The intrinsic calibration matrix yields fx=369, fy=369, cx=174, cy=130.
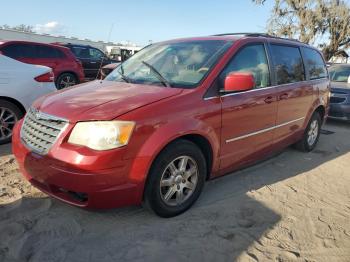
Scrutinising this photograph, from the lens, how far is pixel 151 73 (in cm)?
417

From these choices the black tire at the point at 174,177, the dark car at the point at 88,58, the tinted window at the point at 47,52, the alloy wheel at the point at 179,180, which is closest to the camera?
the black tire at the point at 174,177

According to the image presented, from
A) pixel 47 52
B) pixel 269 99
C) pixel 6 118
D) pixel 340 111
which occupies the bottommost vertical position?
pixel 340 111

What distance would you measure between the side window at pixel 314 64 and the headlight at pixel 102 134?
3793 mm

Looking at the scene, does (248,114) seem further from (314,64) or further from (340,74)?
(340,74)

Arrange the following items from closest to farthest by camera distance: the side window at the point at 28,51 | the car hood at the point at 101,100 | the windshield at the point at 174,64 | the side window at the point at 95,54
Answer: the car hood at the point at 101,100, the windshield at the point at 174,64, the side window at the point at 28,51, the side window at the point at 95,54

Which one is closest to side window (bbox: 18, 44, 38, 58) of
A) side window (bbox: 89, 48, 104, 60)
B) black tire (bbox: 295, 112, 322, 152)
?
side window (bbox: 89, 48, 104, 60)

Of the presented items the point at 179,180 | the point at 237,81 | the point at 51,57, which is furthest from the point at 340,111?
the point at 51,57

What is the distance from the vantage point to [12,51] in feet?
34.5

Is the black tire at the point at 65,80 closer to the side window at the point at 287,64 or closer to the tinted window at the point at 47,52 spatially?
the tinted window at the point at 47,52

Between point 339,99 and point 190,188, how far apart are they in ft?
22.2

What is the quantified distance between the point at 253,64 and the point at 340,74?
23.6ft

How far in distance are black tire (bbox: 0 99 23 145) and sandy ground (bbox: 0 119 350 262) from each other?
1.06 meters

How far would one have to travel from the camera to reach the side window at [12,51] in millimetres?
10270

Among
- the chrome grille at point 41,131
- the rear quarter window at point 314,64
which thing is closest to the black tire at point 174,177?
the chrome grille at point 41,131
